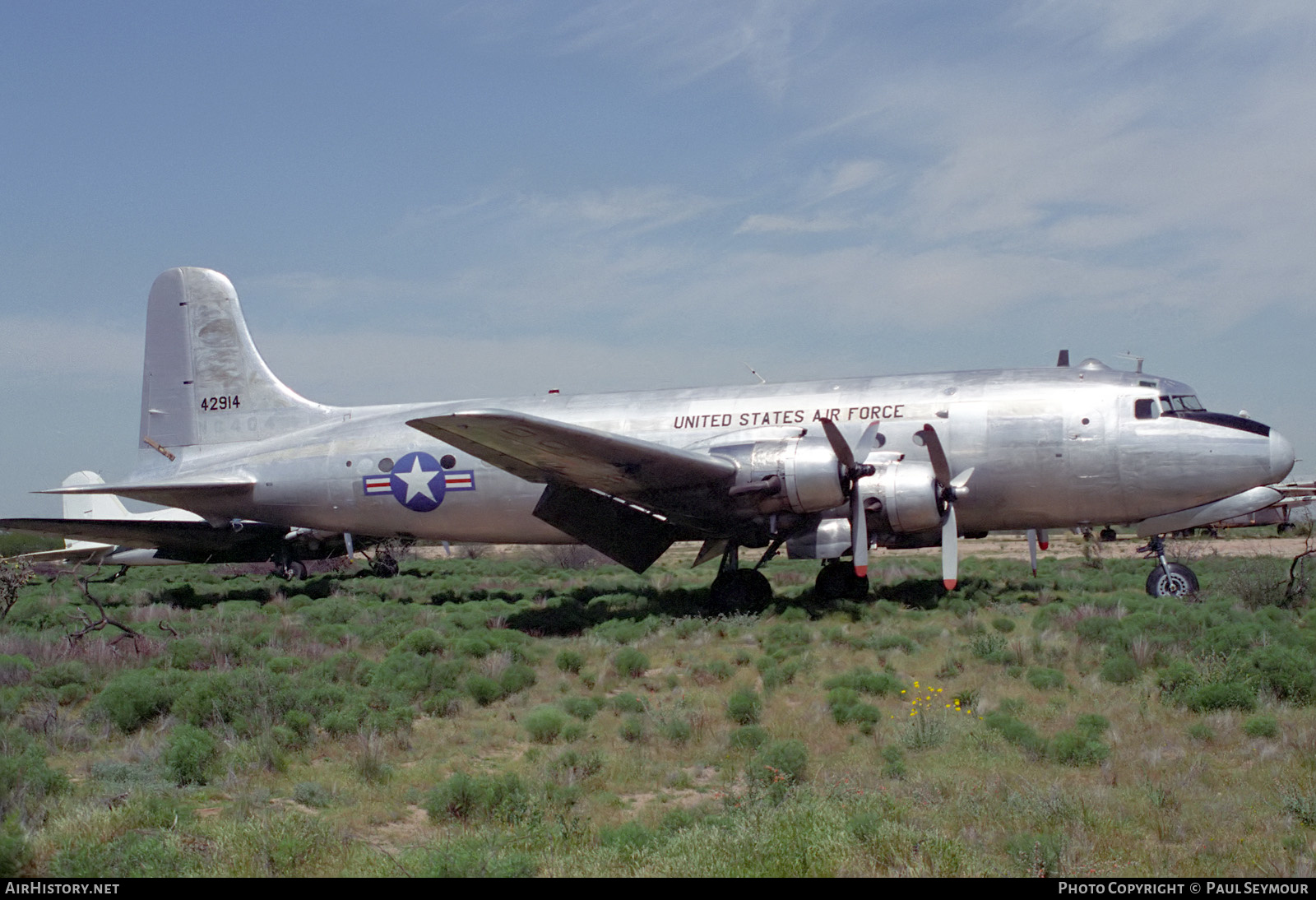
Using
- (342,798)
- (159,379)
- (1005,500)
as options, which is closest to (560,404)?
(1005,500)

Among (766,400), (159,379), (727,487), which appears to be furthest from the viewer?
(159,379)

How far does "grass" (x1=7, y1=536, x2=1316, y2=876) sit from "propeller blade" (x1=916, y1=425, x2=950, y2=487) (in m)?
2.01

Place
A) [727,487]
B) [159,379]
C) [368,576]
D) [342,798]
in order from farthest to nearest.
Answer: [368,576] < [159,379] < [727,487] < [342,798]

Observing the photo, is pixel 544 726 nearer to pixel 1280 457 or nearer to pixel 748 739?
pixel 748 739

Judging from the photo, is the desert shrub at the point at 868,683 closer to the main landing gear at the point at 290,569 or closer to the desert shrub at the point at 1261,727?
the desert shrub at the point at 1261,727

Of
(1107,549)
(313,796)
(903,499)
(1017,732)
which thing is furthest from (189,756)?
(1107,549)

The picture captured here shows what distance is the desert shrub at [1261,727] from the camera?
7552 mm

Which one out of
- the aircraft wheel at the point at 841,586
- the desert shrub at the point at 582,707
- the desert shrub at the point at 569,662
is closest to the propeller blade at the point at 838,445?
the aircraft wheel at the point at 841,586

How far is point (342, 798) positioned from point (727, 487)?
26.1 feet

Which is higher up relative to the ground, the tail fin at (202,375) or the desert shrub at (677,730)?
the tail fin at (202,375)

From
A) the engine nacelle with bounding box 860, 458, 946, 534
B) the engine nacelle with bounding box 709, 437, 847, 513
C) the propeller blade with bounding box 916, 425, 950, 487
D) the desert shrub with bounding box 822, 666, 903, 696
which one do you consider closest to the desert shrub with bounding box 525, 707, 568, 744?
the desert shrub with bounding box 822, 666, 903, 696

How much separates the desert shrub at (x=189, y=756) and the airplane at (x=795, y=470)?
201 inches
